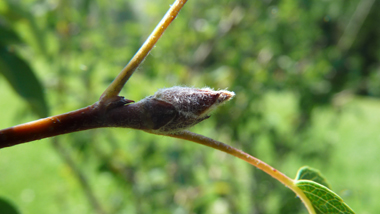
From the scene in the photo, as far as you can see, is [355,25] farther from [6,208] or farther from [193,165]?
[6,208]

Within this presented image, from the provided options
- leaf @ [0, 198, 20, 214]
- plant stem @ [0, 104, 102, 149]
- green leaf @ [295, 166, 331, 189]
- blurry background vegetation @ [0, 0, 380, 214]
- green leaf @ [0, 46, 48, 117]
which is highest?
blurry background vegetation @ [0, 0, 380, 214]

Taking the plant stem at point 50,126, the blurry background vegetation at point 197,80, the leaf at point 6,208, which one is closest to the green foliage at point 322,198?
the plant stem at point 50,126

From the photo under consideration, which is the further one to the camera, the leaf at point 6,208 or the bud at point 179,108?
the leaf at point 6,208

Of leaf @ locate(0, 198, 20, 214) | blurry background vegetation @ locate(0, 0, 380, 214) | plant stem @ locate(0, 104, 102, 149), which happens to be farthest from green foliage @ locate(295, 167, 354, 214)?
blurry background vegetation @ locate(0, 0, 380, 214)

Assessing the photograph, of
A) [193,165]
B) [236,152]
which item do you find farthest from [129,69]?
[193,165]

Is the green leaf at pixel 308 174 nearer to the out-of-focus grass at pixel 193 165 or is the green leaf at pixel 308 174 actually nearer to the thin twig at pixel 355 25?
the out-of-focus grass at pixel 193 165

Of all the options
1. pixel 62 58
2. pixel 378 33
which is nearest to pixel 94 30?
pixel 62 58

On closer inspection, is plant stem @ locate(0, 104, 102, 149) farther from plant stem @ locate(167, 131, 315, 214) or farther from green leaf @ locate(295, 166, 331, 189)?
green leaf @ locate(295, 166, 331, 189)
